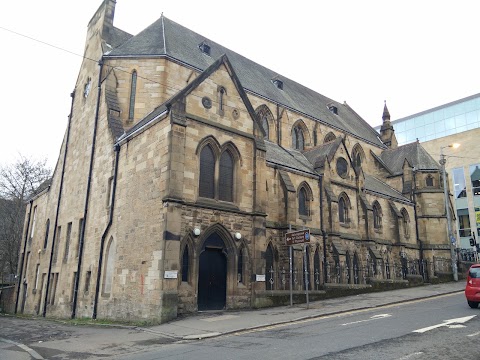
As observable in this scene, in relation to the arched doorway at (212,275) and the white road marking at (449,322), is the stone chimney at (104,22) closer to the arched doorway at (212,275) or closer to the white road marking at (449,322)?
the arched doorway at (212,275)

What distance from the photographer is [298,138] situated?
34.0 meters

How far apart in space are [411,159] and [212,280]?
2830cm

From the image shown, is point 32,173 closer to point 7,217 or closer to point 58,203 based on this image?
point 7,217

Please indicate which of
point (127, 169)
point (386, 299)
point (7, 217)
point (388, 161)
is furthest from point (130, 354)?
point (7, 217)

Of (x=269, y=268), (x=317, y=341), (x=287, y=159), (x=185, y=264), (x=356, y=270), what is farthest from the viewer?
(x=356, y=270)

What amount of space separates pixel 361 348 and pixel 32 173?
1566 inches

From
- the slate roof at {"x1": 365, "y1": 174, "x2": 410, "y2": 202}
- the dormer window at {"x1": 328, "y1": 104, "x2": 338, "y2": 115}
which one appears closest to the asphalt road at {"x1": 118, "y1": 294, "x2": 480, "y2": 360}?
the slate roof at {"x1": 365, "y1": 174, "x2": 410, "y2": 202}

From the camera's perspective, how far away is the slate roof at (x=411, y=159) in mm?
37559

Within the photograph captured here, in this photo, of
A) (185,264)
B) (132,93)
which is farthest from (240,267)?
(132,93)

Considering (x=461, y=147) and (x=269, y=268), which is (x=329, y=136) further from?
(x=461, y=147)

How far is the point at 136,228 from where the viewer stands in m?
17.1

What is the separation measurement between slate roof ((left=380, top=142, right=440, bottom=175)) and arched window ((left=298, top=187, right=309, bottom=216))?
641 inches

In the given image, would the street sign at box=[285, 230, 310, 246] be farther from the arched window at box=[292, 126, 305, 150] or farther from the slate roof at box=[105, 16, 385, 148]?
the arched window at box=[292, 126, 305, 150]

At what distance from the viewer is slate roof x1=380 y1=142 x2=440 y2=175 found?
3756 centimetres
